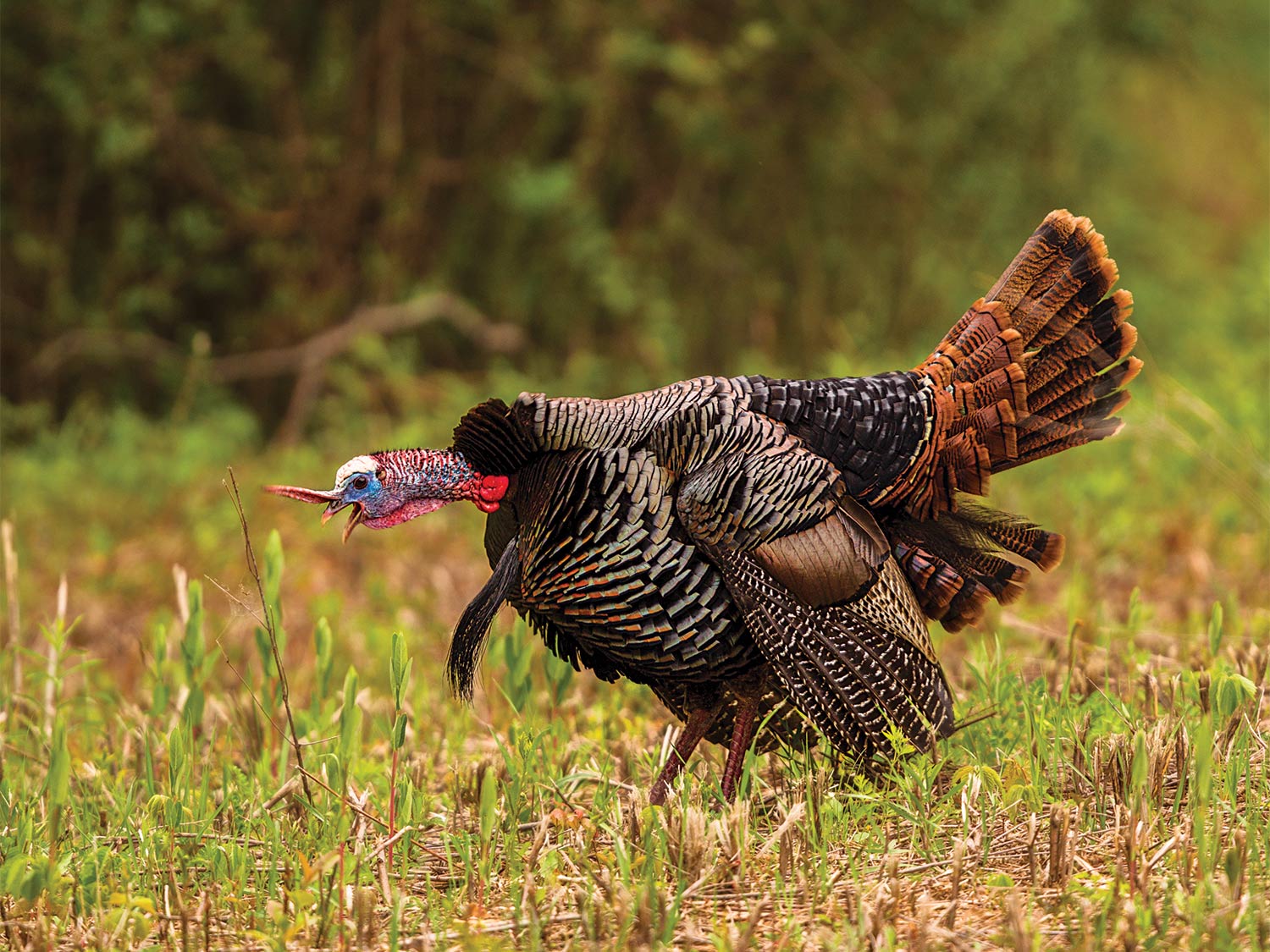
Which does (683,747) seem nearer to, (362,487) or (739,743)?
(739,743)

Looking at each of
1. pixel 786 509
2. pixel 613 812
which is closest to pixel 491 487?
pixel 786 509

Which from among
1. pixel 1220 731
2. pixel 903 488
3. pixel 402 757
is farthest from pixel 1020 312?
pixel 402 757

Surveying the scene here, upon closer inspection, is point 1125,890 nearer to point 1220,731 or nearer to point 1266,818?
point 1266,818

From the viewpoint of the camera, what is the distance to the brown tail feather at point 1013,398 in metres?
3.50

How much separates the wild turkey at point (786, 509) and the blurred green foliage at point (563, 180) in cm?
625

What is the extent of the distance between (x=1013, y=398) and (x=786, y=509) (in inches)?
28.2

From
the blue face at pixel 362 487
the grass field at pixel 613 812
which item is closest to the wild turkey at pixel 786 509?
the blue face at pixel 362 487

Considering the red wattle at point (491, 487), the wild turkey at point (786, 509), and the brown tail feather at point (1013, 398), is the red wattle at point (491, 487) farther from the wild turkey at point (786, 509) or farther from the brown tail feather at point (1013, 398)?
the brown tail feather at point (1013, 398)

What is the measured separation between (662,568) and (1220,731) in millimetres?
1346

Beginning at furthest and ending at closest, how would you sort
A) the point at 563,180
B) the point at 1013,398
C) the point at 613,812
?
the point at 563,180
the point at 1013,398
the point at 613,812

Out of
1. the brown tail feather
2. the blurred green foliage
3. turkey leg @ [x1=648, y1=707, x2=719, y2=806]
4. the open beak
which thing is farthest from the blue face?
the blurred green foliage

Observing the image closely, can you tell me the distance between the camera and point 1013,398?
3518mm

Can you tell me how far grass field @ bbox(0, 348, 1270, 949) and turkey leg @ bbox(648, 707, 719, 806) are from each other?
0.15 feet

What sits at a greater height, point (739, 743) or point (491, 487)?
point (491, 487)
